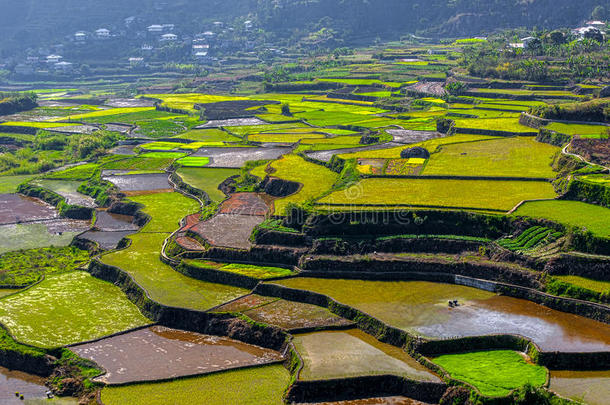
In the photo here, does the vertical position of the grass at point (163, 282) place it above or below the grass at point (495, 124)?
below

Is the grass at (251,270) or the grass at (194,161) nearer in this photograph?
the grass at (251,270)

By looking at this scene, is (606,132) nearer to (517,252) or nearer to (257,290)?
(517,252)

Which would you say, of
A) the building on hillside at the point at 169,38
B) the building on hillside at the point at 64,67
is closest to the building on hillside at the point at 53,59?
the building on hillside at the point at 64,67


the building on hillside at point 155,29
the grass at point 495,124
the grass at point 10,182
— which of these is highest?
the building on hillside at point 155,29

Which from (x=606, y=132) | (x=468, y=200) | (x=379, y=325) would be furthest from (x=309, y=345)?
(x=606, y=132)

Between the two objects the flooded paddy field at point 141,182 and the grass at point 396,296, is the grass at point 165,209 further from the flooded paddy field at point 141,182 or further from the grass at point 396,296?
the grass at point 396,296

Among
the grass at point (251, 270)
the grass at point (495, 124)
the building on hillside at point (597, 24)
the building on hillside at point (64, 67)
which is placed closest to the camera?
the grass at point (251, 270)

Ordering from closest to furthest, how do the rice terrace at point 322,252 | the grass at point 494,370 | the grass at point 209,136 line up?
the grass at point 494,370 < the rice terrace at point 322,252 < the grass at point 209,136
